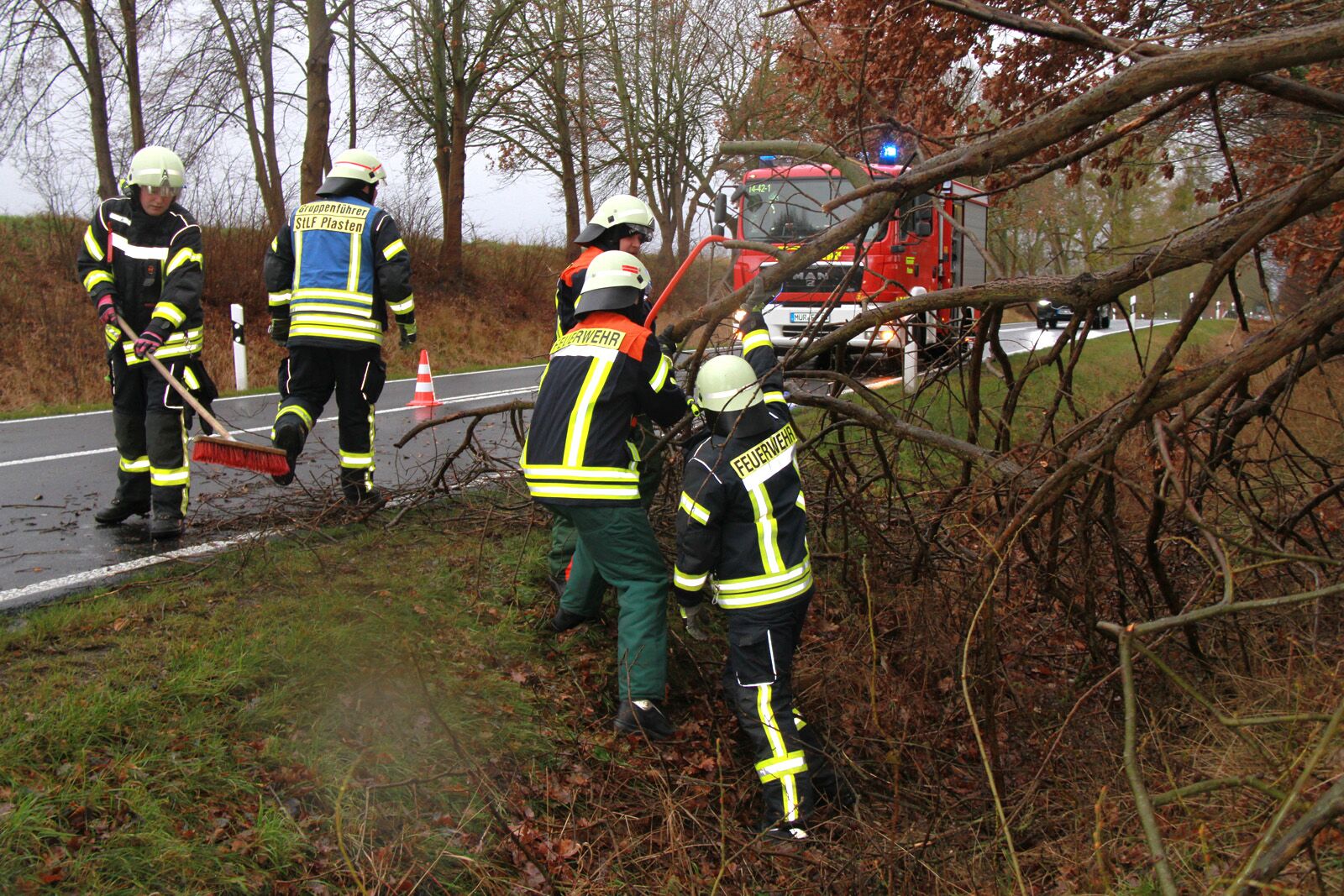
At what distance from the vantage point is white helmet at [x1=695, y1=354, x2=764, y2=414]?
148 inches

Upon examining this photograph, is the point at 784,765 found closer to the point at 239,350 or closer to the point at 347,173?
the point at 347,173

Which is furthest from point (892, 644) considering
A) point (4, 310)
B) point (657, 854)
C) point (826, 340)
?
point (4, 310)

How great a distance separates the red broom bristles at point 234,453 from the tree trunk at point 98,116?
A: 40.6 feet

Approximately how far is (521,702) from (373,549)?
138cm

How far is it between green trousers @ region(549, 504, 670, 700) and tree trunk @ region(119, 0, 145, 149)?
1500cm

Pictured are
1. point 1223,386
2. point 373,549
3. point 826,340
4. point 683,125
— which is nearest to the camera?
point 1223,386

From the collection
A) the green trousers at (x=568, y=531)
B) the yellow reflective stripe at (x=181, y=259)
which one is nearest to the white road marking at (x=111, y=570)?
the green trousers at (x=568, y=531)

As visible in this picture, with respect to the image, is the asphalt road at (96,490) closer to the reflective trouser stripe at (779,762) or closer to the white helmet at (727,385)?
the white helmet at (727,385)

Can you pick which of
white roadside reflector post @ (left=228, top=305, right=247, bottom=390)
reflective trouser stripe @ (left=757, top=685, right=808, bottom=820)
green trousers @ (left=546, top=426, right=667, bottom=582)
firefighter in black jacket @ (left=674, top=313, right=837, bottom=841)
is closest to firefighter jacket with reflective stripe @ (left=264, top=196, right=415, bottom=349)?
green trousers @ (left=546, top=426, right=667, bottom=582)

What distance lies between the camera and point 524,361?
18.1m

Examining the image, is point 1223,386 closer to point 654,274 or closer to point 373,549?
point 373,549

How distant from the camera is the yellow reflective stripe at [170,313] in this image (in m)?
5.18

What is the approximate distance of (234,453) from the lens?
4.88 m

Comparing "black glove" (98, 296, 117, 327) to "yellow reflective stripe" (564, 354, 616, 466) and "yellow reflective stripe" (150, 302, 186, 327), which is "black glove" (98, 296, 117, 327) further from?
"yellow reflective stripe" (564, 354, 616, 466)
